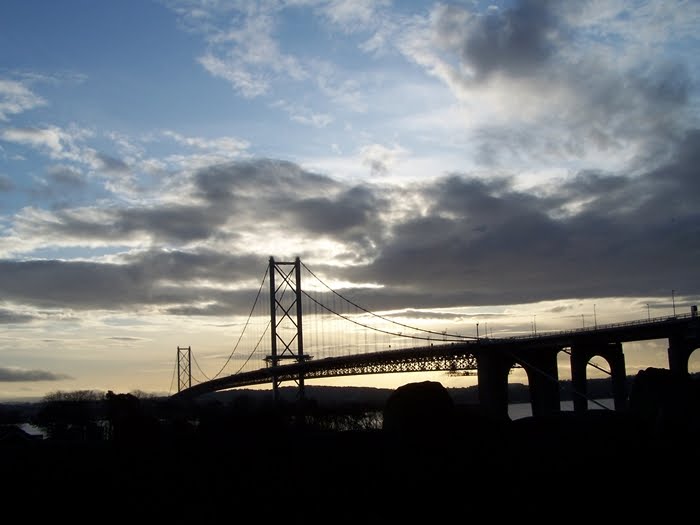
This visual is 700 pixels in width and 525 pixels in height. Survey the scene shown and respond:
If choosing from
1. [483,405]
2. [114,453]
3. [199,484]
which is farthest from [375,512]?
[483,405]

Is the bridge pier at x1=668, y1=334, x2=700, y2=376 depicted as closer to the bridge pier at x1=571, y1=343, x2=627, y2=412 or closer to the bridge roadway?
the bridge roadway

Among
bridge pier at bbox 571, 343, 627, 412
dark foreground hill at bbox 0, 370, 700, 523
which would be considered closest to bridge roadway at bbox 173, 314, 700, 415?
bridge pier at bbox 571, 343, 627, 412

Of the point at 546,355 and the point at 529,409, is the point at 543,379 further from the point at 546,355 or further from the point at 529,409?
the point at 529,409

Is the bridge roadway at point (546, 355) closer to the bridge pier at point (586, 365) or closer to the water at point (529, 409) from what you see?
the bridge pier at point (586, 365)

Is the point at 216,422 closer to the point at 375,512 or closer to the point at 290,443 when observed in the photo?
the point at 290,443

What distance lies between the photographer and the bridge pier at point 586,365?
59.3m

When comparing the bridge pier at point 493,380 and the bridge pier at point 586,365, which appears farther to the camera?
the bridge pier at point 493,380

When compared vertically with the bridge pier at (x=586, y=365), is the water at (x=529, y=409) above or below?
below

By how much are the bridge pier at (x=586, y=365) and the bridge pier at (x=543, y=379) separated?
1.69 meters

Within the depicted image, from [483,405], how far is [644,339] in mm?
13595

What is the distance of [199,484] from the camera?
2295cm

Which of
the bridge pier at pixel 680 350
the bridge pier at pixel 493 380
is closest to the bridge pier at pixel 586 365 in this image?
the bridge pier at pixel 493 380

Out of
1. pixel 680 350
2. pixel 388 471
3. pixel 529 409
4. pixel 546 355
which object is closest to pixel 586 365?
pixel 546 355

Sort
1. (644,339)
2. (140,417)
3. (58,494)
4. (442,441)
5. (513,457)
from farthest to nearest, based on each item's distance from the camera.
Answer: (644,339) < (140,417) < (442,441) < (513,457) < (58,494)
